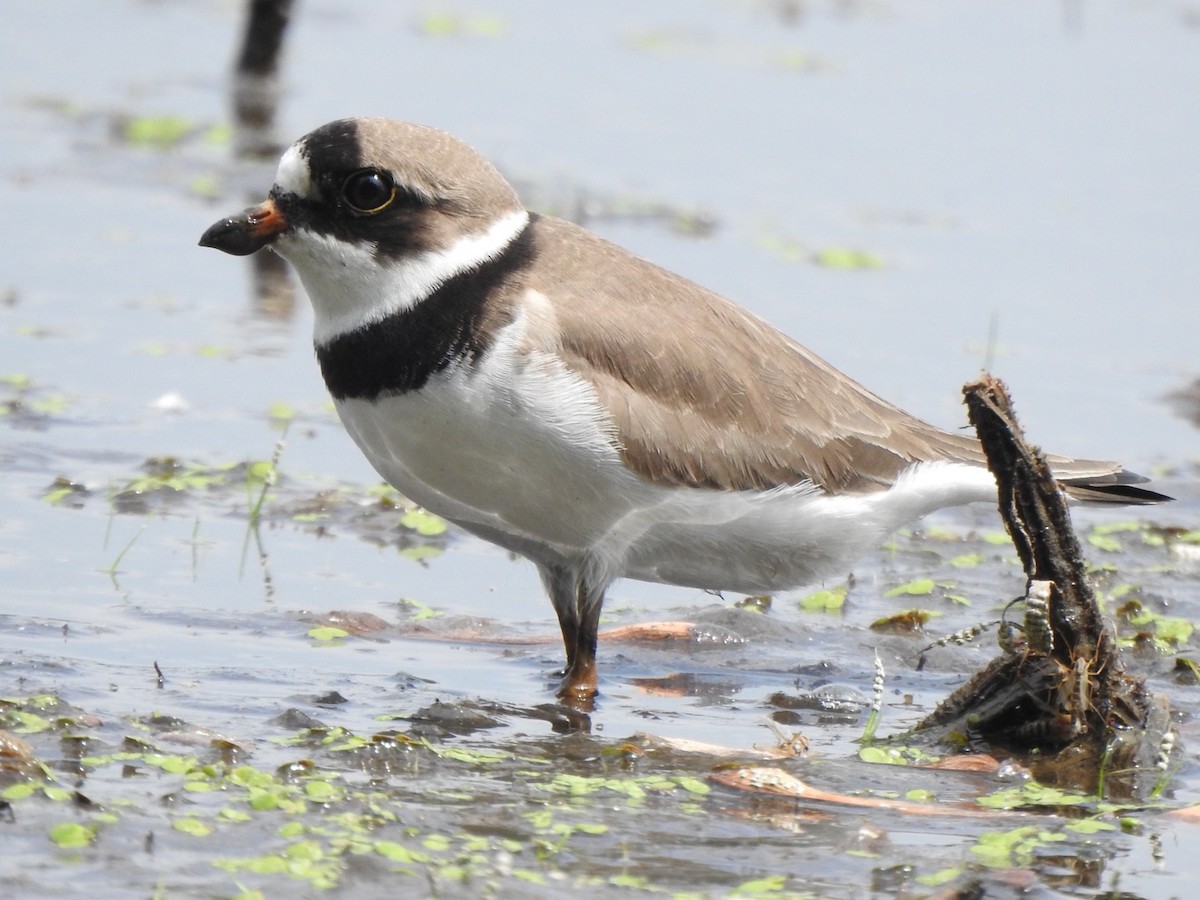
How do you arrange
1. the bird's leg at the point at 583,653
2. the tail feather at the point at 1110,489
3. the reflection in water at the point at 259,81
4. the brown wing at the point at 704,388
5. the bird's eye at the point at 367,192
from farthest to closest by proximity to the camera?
the reflection in water at the point at 259,81, the tail feather at the point at 1110,489, the bird's leg at the point at 583,653, the brown wing at the point at 704,388, the bird's eye at the point at 367,192

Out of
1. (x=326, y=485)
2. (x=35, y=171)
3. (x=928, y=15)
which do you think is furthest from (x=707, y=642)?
(x=928, y=15)

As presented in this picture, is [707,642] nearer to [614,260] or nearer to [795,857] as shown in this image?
[614,260]

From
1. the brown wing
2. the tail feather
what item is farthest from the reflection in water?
the tail feather

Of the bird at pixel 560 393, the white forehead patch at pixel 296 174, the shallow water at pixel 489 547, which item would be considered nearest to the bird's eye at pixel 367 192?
the bird at pixel 560 393

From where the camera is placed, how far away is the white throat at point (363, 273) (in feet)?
18.8

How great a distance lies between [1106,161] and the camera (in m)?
15.0

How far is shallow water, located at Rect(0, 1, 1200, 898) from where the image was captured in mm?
4859

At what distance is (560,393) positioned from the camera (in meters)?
5.64

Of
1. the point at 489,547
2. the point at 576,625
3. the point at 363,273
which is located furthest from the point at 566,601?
the point at 489,547

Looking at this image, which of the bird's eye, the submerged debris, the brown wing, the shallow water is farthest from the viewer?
the brown wing

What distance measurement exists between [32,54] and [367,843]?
46.7 ft

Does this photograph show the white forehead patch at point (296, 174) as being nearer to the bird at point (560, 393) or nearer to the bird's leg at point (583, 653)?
the bird at point (560, 393)

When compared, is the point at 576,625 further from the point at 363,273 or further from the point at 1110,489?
the point at 1110,489

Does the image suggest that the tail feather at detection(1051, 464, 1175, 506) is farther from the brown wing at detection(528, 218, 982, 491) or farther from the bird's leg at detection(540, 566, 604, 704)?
the bird's leg at detection(540, 566, 604, 704)
